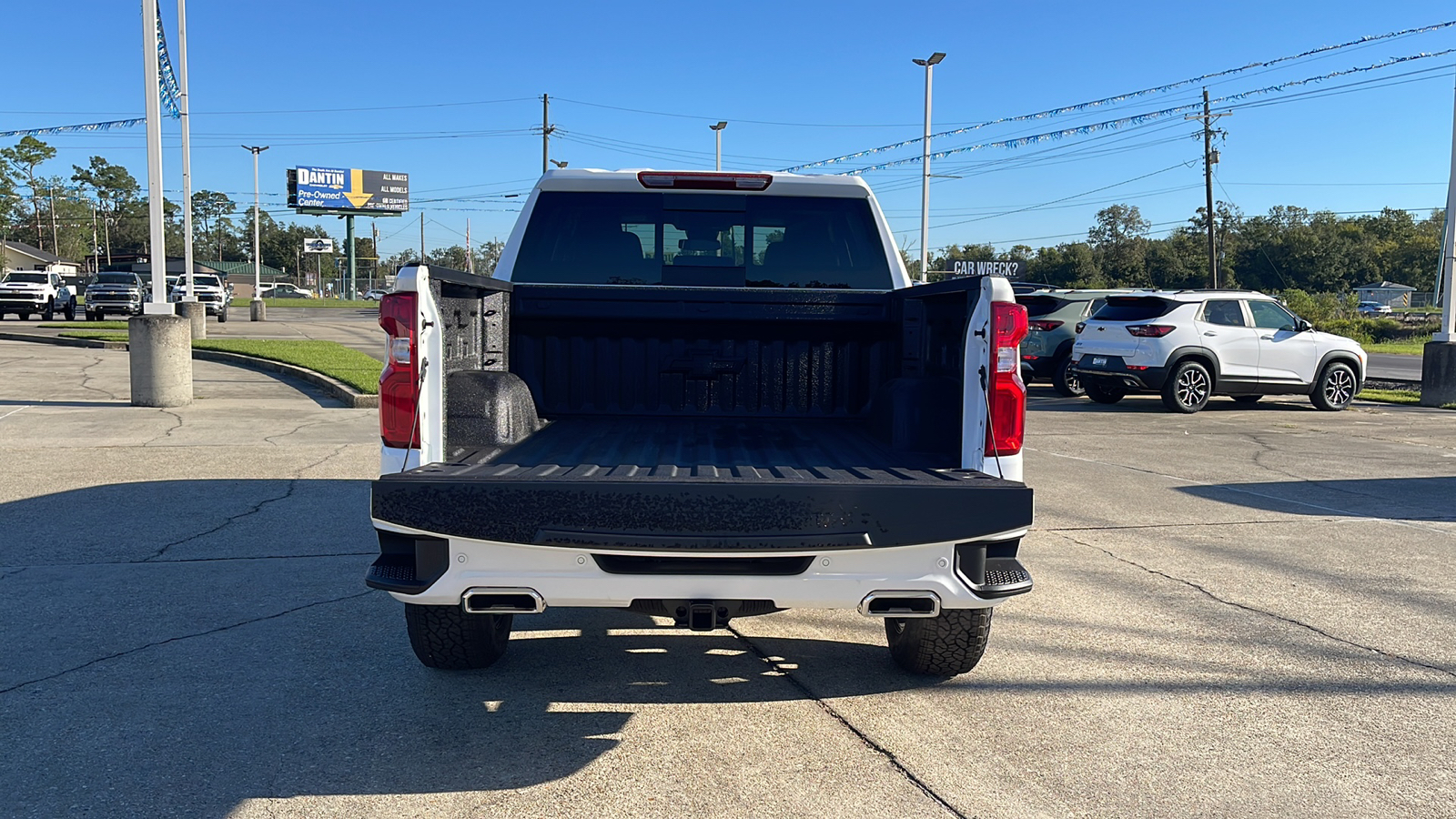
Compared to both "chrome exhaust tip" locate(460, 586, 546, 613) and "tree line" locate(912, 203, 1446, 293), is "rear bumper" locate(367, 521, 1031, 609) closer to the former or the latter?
"chrome exhaust tip" locate(460, 586, 546, 613)

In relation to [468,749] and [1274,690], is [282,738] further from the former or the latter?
[1274,690]

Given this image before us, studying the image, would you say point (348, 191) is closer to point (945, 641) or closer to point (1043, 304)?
point (1043, 304)

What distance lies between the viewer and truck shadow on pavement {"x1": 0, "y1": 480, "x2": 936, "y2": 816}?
3477mm

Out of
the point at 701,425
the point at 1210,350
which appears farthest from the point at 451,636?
the point at 1210,350

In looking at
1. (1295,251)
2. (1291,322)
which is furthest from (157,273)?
(1295,251)

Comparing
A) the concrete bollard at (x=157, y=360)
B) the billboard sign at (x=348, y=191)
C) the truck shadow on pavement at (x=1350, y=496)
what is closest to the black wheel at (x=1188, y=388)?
the truck shadow on pavement at (x=1350, y=496)

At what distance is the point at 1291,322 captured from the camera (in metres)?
16.1

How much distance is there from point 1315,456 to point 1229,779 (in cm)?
923

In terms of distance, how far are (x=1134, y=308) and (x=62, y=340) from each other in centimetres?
2406

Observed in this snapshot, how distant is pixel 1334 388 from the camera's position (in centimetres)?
1644

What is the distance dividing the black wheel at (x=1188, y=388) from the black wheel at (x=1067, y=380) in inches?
97.7

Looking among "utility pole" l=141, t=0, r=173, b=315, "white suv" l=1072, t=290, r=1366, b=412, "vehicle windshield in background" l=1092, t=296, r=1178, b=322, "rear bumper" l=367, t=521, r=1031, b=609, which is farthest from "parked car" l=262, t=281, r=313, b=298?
"rear bumper" l=367, t=521, r=1031, b=609

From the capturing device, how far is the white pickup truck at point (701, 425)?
3463mm

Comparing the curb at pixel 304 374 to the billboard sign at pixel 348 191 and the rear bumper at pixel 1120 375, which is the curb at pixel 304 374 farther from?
the billboard sign at pixel 348 191
